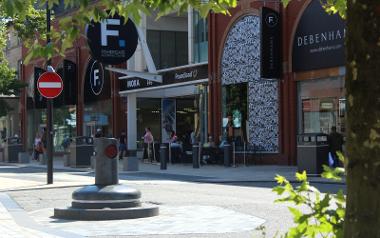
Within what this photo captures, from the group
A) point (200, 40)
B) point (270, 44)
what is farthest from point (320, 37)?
point (200, 40)

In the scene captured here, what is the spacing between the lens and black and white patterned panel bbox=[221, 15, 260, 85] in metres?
28.0

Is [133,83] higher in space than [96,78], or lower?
lower

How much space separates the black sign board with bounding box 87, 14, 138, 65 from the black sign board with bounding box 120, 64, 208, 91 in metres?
15.2

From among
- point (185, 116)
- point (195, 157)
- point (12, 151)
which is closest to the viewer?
point (195, 157)

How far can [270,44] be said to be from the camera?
26.2 m

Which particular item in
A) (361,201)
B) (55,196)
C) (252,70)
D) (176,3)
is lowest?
(55,196)

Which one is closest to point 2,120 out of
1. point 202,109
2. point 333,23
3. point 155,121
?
point 155,121

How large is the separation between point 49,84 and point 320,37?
12.1 meters

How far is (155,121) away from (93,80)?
5.47 metres

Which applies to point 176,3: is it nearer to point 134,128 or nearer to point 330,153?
point 330,153

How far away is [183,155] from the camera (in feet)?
96.3

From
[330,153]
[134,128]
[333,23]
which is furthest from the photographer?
[134,128]

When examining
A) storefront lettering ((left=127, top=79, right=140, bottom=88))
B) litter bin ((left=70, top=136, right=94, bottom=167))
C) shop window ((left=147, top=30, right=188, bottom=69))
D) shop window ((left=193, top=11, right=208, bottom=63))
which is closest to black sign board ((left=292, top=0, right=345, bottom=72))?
shop window ((left=193, top=11, right=208, bottom=63))

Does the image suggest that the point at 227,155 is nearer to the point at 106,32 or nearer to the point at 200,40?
the point at 200,40
